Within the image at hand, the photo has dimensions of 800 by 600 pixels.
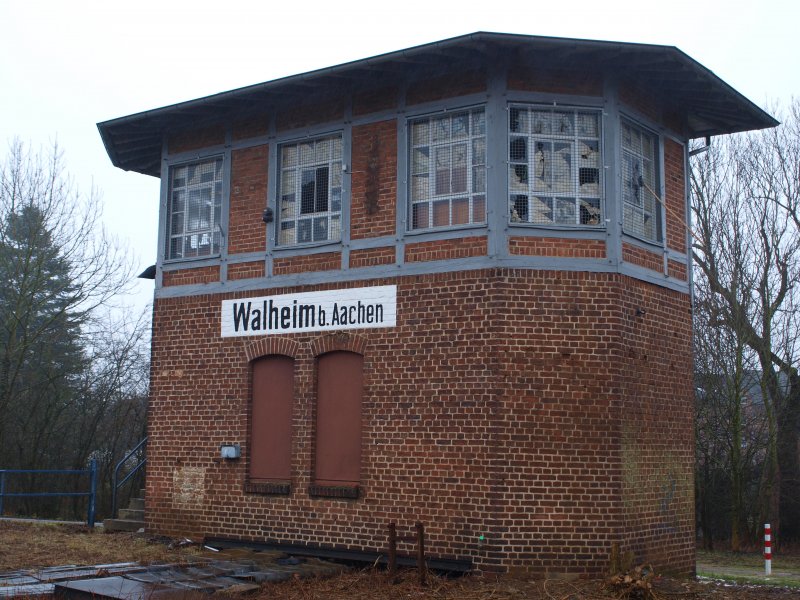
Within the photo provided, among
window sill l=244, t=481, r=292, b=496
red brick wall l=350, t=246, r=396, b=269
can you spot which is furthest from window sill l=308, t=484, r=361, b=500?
red brick wall l=350, t=246, r=396, b=269

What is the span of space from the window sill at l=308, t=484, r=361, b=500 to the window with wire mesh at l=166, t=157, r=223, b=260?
429cm

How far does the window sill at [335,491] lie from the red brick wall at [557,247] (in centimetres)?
392

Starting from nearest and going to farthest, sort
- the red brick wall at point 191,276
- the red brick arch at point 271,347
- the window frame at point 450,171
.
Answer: the window frame at point 450,171, the red brick arch at point 271,347, the red brick wall at point 191,276

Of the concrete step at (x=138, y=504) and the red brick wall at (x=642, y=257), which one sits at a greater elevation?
the red brick wall at (x=642, y=257)

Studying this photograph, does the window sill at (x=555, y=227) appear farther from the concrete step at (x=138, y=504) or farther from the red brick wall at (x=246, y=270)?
the concrete step at (x=138, y=504)

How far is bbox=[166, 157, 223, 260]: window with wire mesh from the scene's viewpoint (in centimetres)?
1534

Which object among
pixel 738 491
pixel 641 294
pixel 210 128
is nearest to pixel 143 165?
pixel 210 128

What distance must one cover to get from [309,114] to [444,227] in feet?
10.4

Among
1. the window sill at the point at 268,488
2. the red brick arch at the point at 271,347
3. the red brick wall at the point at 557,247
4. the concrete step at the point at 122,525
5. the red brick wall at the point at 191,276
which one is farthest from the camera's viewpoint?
the concrete step at the point at 122,525

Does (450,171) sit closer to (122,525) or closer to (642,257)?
(642,257)

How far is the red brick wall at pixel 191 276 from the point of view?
1507 cm

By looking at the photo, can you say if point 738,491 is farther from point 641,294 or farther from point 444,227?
point 444,227

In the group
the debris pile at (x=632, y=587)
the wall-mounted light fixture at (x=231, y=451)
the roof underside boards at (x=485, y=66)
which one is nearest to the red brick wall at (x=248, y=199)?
the roof underside boards at (x=485, y=66)

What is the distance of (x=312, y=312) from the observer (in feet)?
45.1
